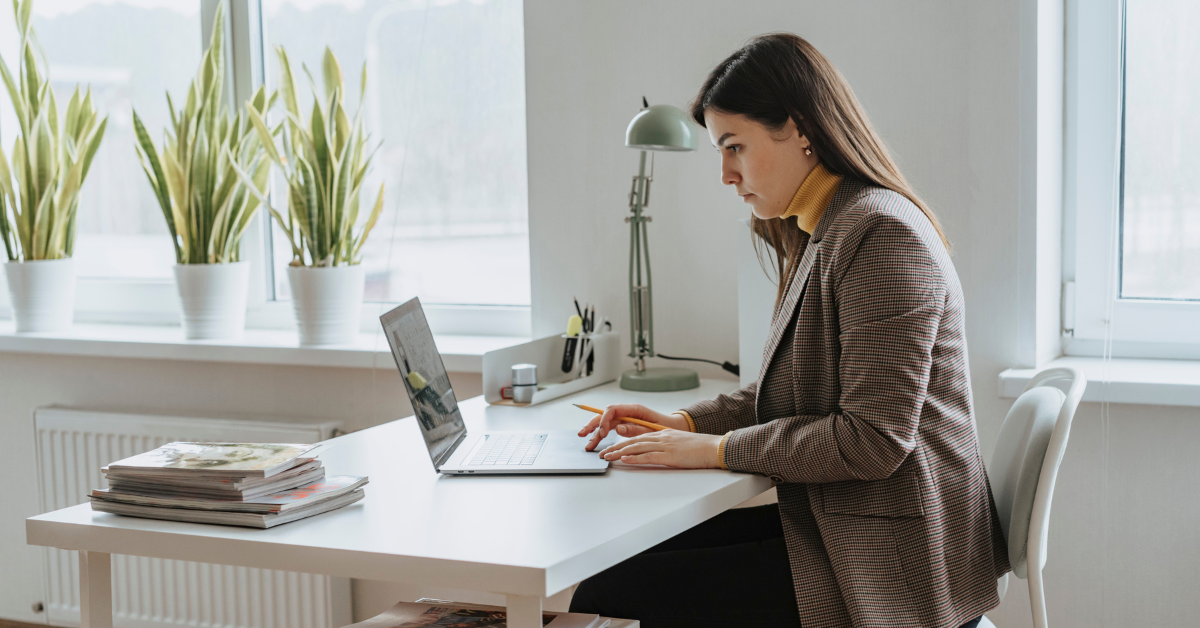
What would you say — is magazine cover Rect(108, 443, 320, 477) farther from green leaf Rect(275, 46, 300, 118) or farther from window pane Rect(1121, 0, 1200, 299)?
window pane Rect(1121, 0, 1200, 299)

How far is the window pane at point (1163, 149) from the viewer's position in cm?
203

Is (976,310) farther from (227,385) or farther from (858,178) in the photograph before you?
(227,385)

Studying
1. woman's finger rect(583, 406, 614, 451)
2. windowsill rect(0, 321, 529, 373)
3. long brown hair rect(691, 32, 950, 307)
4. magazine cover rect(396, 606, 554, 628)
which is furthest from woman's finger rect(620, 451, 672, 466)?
windowsill rect(0, 321, 529, 373)

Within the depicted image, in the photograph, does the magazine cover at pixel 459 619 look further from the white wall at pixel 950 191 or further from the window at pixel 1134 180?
the window at pixel 1134 180

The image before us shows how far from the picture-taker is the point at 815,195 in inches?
59.5

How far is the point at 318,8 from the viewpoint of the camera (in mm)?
2850

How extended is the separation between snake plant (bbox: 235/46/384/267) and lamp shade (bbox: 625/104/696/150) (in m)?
0.87

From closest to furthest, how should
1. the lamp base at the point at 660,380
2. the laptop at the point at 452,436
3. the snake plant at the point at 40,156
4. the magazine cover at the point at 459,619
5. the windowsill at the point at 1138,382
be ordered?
the magazine cover at the point at 459,619, the laptop at the point at 452,436, the windowsill at the point at 1138,382, the lamp base at the point at 660,380, the snake plant at the point at 40,156

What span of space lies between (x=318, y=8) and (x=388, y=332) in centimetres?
169

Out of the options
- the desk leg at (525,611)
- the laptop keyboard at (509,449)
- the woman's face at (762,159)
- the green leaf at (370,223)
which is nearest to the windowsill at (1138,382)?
the woman's face at (762,159)

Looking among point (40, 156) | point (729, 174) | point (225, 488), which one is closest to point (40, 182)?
point (40, 156)

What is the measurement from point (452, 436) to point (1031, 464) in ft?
2.84

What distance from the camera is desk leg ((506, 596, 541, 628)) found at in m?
1.10

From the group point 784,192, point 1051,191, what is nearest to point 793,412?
point 784,192
